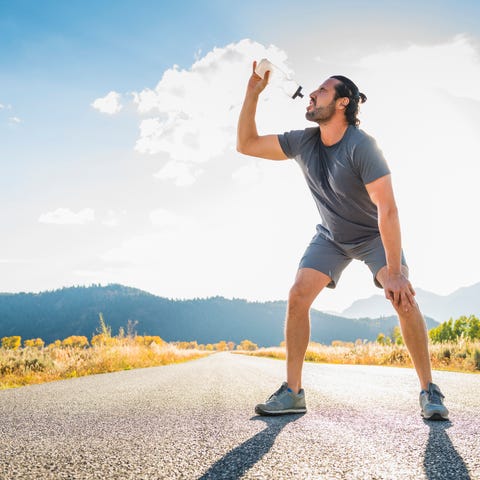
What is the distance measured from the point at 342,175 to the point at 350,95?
2.19ft

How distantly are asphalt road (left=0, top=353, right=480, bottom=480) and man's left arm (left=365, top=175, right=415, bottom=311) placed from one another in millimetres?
695

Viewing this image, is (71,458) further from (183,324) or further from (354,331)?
(354,331)

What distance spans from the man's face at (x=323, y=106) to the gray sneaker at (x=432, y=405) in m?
1.91

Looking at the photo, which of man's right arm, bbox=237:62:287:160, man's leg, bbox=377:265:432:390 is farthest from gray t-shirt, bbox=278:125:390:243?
man's leg, bbox=377:265:432:390

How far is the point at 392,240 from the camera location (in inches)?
99.3

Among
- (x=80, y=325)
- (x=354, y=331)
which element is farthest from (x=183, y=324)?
(x=354, y=331)

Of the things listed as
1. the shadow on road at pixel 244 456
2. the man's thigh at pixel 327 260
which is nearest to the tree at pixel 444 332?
the man's thigh at pixel 327 260

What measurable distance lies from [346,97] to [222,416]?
7.70ft

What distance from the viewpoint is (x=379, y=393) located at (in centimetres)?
362

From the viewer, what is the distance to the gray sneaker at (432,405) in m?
2.29

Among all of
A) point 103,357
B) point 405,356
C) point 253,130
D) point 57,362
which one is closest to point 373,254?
point 253,130

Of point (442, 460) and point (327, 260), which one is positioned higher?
point (327, 260)

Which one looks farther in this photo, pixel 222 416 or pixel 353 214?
pixel 353 214

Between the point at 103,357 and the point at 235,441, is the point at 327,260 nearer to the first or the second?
the point at 235,441
